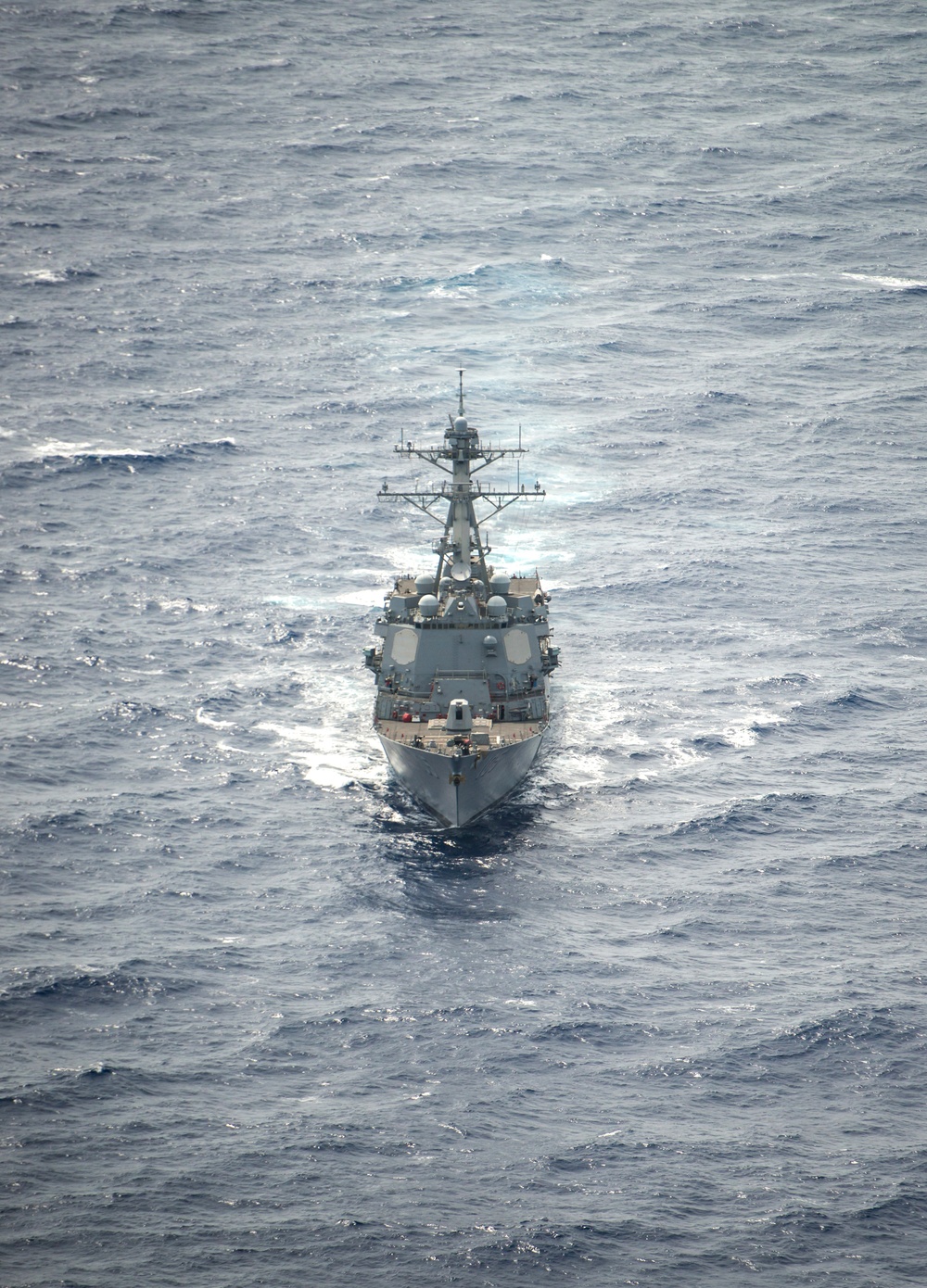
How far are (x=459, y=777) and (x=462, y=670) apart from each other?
9.31 m

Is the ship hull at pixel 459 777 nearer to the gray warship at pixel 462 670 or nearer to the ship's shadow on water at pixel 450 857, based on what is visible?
the gray warship at pixel 462 670

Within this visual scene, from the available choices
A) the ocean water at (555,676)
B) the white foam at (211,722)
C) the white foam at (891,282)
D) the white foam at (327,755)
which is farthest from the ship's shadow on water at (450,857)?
the white foam at (891,282)

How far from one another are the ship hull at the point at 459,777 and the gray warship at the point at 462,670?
5cm

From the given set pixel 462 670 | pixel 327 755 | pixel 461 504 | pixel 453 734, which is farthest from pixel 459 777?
pixel 461 504

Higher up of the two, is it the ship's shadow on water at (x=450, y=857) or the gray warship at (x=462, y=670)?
the gray warship at (x=462, y=670)

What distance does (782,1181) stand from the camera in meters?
39.0

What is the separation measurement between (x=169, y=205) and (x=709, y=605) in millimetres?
60935

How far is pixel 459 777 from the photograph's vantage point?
56156mm

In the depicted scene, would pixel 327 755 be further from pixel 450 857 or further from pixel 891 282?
pixel 891 282

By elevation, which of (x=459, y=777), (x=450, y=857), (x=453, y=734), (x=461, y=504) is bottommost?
(x=450, y=857)

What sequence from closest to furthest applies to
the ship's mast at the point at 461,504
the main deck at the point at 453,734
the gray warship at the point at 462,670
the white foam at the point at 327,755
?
the gray warship at the point at 462,670
the main deck at the point at 453,734
the white foam at the point at 327,755
the ship's mast at the point at 461,504

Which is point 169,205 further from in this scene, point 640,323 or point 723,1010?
point 723,1010

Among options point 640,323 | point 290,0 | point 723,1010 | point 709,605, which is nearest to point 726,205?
point 640,323

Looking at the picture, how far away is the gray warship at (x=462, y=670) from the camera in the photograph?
2274 inches
